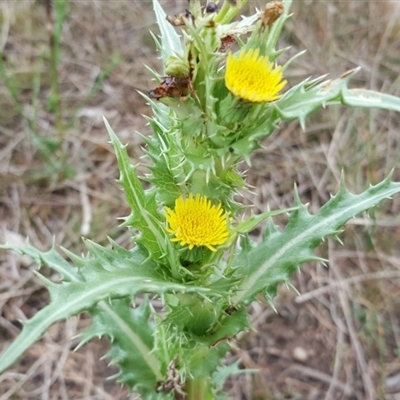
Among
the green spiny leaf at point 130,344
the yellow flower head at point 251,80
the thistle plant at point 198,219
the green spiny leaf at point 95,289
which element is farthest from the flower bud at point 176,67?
the green spiny leaf at point 130,344

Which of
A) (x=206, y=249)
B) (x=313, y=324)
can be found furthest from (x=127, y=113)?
(x=206, y=249)

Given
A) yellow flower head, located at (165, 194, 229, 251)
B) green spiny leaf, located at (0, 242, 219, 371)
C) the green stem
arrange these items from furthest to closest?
the green stem, yellow flower head, located at (165, 194, 229, 251), green spiny leaf, located at (0, 242, 219, 371)

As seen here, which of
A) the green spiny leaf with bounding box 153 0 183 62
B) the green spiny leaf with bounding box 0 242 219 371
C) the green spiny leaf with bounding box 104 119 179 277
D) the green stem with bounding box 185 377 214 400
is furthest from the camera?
the green stem with bounding box 185 377 214 400

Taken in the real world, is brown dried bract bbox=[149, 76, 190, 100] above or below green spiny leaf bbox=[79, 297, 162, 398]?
above

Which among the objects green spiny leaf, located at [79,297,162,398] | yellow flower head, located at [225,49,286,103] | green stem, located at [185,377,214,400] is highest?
yellow flower head, located at [225,49,286,103]

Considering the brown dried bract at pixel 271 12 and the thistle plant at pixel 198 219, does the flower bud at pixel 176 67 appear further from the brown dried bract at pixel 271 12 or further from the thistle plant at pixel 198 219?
the brown dried bract at pixel 271 12

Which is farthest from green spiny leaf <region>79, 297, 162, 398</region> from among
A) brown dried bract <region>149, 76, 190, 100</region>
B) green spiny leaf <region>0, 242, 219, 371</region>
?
brown dried bract <region>149, 76, 190, 100</region>

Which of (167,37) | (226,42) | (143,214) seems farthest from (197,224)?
(167,37)

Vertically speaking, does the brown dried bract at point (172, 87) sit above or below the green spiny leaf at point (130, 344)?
above

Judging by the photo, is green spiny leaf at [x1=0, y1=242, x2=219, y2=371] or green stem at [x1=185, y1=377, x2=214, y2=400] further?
green stem at [x1=185, y1=377, x2=214, y2=400]

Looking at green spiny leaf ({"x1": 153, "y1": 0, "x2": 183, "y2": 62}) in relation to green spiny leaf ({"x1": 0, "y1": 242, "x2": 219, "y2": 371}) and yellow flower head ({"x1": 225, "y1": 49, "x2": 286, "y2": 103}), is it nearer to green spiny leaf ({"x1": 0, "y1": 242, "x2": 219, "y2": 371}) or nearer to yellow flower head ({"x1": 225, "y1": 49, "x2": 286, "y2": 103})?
yellow flower head ({"x1": 225, "y1": 49, "x2": 286, "y2": 103})
